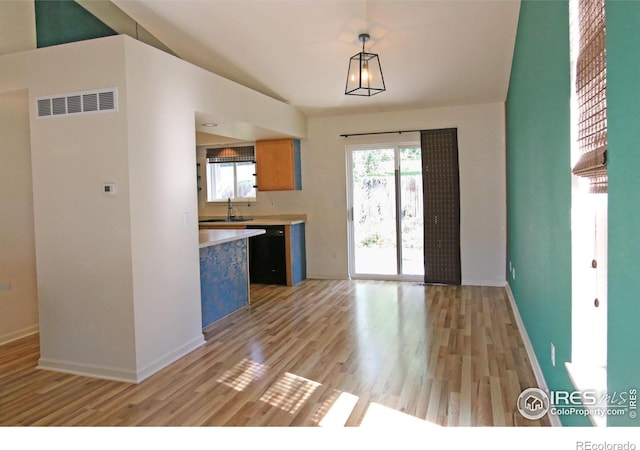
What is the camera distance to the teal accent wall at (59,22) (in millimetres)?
4039

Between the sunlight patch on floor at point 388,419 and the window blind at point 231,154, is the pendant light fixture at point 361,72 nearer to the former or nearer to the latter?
the sunlight patch on floor at point 388,419

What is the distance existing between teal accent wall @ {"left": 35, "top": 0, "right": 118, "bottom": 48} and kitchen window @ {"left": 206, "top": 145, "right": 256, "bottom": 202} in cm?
305

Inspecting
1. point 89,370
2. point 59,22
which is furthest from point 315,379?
point 59,22

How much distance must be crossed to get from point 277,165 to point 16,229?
3332mm

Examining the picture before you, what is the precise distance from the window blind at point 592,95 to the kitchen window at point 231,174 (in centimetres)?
558

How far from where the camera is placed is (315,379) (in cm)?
305

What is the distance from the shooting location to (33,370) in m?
3.34

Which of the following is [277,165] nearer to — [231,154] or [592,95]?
[231,154]

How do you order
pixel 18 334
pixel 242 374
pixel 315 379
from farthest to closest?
1. pixel 18 334
2. pixel 242 374
3. pixel 315 379

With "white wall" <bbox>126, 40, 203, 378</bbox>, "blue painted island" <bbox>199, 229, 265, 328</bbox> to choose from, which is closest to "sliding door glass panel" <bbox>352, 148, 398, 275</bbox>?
"blue painted island" <bbox>199, 229, 265, 328</bbox>

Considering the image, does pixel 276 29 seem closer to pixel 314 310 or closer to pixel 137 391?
pixel 314 310

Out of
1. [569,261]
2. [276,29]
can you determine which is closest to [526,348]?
[569,261]

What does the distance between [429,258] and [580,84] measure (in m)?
4.55
